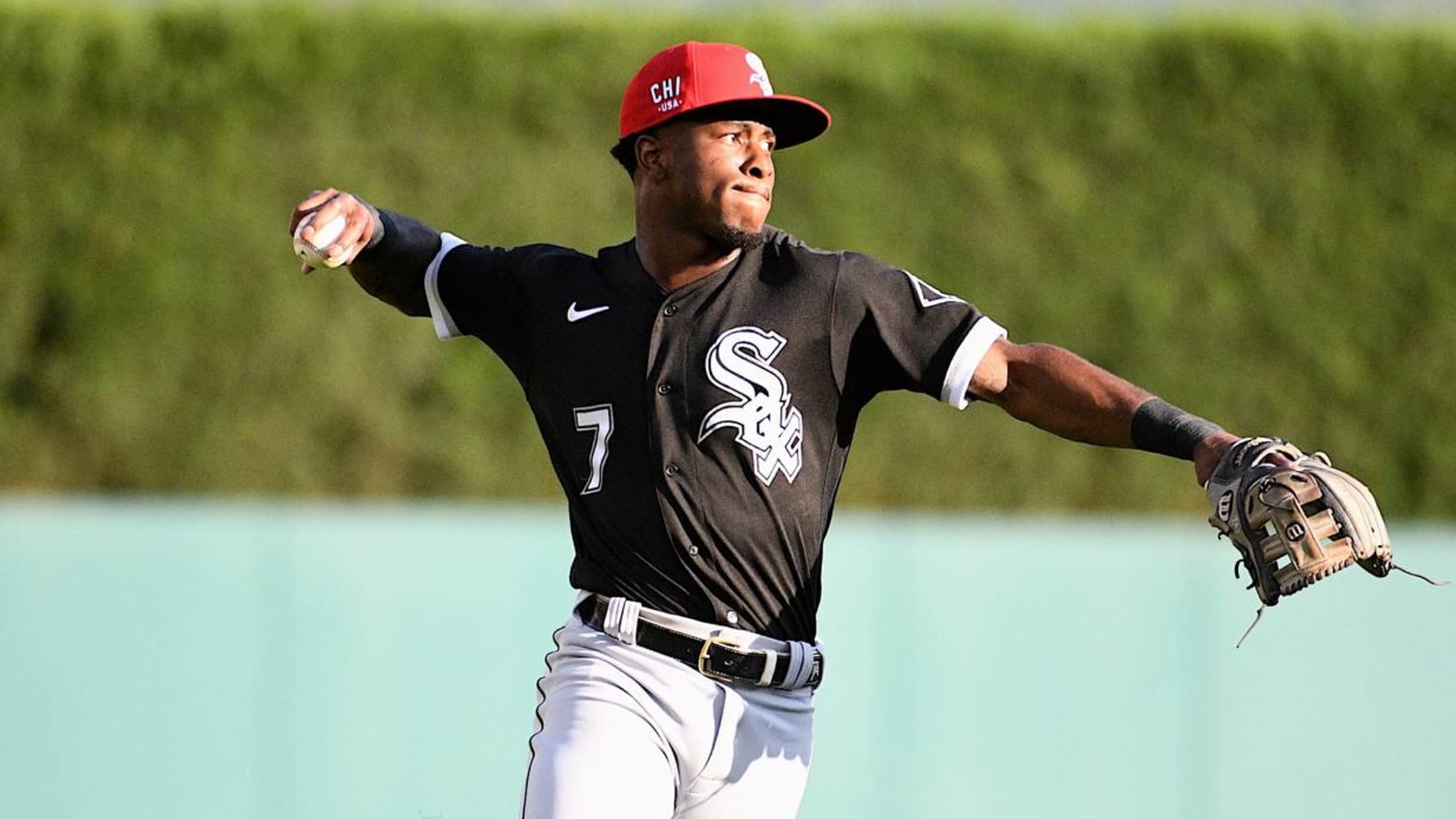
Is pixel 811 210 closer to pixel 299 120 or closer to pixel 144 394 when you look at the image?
pixel 299 120

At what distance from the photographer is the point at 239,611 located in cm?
647

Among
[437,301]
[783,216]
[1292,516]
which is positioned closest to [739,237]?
[437,301]

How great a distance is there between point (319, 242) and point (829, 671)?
3412 mm

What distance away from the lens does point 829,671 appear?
6.68 meters

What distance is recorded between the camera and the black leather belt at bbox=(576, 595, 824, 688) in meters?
3.65

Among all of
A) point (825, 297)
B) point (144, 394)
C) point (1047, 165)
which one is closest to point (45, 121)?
point (144, 394)

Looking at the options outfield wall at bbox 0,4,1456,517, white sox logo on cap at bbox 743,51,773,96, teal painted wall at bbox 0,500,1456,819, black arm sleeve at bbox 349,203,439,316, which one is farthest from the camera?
outfield wall at bbox 0,4,1456,517

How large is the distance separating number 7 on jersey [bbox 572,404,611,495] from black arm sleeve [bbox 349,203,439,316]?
0.56m

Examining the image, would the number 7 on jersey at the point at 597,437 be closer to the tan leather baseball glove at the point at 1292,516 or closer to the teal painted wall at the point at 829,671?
the tan leather baseball glove at the point at 1292,516

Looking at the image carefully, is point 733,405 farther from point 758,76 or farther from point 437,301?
point 437,301

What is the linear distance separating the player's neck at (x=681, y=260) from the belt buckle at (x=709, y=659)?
74cm

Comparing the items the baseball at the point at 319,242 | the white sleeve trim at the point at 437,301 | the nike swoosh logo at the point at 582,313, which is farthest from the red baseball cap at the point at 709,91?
the baseball at the point at 319,242

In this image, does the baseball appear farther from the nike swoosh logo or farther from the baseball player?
the nike swoosh logo

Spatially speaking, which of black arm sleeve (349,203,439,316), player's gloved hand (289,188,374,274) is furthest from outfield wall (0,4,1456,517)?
player's gloved hand (289,188,374,274)
